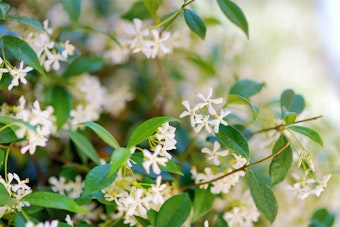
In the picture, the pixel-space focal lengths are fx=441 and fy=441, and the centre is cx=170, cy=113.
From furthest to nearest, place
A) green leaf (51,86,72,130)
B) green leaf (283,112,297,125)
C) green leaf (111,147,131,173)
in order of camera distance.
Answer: green leaf (51,86,72,130), green leaf (283,112,297,125), green leaf (111,147,131,173)

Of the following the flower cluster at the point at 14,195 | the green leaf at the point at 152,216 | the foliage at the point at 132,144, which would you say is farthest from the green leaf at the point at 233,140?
the flower cluster at the point at 14,195

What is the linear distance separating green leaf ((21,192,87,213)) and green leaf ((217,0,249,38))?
13.0 inches

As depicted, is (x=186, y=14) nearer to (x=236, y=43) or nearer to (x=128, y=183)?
(x=128, y=183)

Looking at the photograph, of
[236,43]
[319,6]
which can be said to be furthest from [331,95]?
[236,43]

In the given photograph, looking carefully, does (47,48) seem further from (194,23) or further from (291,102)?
(291,102)

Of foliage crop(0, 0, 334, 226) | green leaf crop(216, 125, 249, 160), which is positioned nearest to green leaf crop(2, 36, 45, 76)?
foliage crop(0, 0, 334, 226)

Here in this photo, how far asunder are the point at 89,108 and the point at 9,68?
0.69 feet

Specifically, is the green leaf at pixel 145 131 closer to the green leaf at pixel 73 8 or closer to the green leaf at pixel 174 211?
the green leaf at pixel 174 211

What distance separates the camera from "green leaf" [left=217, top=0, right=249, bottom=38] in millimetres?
605

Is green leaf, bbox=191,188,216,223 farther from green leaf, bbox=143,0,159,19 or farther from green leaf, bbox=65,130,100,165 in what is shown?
Result: green leaf, bbox=143,0,159,19

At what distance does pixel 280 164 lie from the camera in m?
0.54

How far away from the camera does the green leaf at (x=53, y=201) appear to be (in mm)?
428

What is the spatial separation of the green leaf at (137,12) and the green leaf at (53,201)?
34 centimetres

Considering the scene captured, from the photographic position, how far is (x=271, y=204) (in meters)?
0.54
